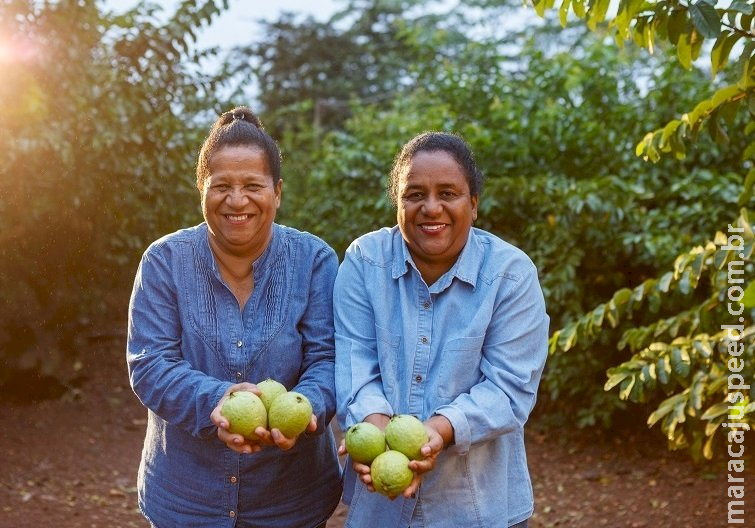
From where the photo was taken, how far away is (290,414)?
257 centimetres

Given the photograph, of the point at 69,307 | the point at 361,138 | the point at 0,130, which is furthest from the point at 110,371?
the point at 361,138

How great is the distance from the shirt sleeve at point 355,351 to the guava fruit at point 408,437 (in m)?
0.12

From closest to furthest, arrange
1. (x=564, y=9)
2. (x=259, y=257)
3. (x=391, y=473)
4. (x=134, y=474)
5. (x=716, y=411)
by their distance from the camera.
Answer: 1. (x=391, y=473)
2. (x=259, y=257)
3. (x=564, y=9)
4. (x=716, y=411)
5. (x=134, y=474)

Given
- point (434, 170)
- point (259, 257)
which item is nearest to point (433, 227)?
point (434, 170)

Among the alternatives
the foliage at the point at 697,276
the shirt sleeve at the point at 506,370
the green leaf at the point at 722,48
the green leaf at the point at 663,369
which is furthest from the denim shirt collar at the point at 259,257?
the green leaf at the point at 663,369

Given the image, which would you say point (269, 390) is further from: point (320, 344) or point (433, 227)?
point (433, 227)

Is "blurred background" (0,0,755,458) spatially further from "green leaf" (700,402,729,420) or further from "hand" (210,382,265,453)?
"hand" (210,382,265,453)

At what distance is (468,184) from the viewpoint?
9.05 ft

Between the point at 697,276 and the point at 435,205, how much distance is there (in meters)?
1.69

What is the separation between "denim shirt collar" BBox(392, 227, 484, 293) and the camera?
272 centimetres

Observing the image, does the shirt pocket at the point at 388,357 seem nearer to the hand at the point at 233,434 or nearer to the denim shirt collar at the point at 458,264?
the denim shirt collar at the point at 458,264

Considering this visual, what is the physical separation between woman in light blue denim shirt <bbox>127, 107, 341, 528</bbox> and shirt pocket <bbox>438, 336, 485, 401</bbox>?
387mm

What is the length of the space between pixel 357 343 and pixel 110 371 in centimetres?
613

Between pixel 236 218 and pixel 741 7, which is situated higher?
pixel 741 7
